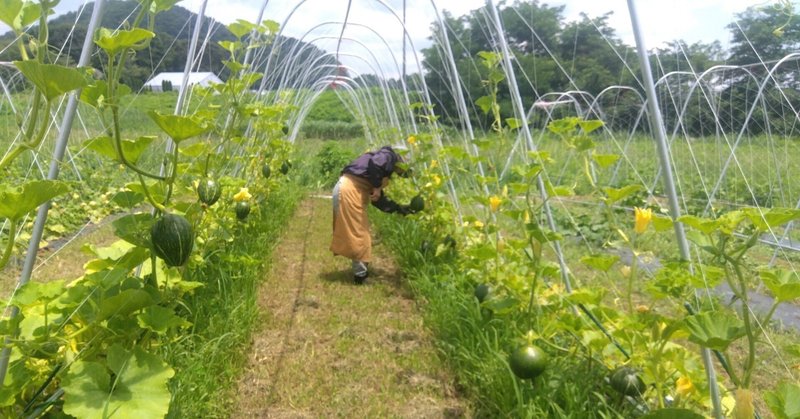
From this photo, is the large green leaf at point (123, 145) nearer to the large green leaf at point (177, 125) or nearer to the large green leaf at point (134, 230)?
the large green leaf at point (177, 125)

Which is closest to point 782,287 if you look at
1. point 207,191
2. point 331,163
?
point 207,191

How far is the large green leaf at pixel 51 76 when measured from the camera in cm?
93

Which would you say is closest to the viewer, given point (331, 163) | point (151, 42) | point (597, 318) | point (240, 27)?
point (597, 318)

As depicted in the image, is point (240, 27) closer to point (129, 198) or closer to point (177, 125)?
point (129, 198)

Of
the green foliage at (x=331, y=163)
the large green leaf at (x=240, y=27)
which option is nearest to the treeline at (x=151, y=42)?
the large green leaf at (x=240, y=27)

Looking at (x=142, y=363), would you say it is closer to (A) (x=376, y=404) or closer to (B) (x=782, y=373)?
(A) (x=376, y=404)

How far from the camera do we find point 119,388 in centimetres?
132

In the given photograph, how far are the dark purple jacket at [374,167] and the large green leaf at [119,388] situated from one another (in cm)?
304

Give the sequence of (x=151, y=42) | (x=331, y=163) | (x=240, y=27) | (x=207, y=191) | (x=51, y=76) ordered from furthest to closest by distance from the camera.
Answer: (x=331, y=163), (x=151, y=42), (x=240, y=27), (x=207, y=191), (x=51, y=76)

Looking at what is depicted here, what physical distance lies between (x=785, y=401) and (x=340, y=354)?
2.26 meters

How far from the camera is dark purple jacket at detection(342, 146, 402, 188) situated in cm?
432

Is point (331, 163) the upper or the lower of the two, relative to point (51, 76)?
lower

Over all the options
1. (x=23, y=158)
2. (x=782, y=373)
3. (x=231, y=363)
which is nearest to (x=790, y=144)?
(x=782, y=373)

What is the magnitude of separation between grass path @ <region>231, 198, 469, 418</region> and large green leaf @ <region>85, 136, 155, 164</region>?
1.50 metres
